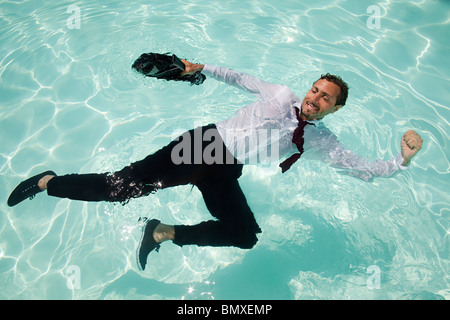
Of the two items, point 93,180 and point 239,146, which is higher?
point 239,146

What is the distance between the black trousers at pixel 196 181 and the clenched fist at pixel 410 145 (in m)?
1.42

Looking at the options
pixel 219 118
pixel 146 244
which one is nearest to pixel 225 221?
pixel 146 244

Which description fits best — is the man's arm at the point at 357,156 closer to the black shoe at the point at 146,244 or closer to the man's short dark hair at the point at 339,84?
the man's short dark hair at the point at 339,84

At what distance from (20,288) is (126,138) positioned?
1939mm

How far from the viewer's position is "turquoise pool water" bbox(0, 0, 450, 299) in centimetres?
296

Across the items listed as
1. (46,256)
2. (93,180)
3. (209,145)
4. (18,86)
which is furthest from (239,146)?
(18,86)

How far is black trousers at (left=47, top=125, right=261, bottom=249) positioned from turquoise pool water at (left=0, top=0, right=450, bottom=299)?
0.68 m

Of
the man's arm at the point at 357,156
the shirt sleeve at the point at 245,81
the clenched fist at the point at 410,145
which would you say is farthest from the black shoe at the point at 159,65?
the clenched fist at the point at 410,145

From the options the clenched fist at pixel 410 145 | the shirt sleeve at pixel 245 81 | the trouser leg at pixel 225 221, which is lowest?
the trouser leg at pixel 225 221

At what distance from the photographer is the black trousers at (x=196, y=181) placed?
8.14 feet

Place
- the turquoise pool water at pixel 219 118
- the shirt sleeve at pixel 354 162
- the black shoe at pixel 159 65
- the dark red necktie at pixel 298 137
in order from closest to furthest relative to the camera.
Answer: the black shoe at pixel 159 65 < the dark red necktie at pixel 298 137 < the shirt sleeve at pixel 354 162 < the turquoise pool water at pixel 219 118

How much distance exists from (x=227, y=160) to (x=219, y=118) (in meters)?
1.58

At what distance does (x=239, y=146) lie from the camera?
248 cm
